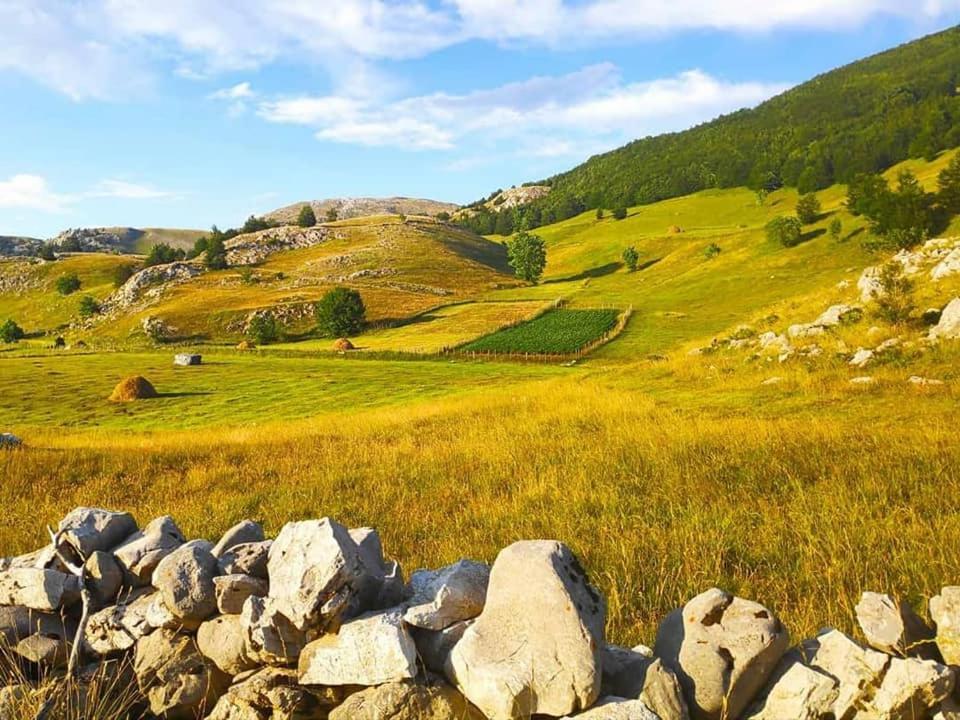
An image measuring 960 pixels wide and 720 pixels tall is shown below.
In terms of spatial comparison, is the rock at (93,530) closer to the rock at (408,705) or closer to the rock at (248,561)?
the rock at (248,561)

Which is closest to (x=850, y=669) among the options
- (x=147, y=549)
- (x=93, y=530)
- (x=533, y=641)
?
(x=533, y=641)

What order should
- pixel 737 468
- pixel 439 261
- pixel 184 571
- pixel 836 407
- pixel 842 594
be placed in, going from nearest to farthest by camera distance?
pixel 184 571, pixel 842 594, pixel 737 468, pixel 836 407, pixel 439 261

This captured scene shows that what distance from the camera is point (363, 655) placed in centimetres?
416

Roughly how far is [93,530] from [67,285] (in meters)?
194

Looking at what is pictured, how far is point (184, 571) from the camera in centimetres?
509

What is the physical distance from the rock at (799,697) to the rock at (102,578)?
553 centimetres

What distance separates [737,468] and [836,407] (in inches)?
310

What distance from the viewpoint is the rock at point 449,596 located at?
4301 millimetres

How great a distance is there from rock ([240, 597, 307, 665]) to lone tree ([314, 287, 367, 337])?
9605 cm

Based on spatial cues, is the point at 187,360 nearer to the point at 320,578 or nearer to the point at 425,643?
the point at 320,578

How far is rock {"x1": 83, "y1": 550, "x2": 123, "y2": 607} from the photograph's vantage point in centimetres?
563

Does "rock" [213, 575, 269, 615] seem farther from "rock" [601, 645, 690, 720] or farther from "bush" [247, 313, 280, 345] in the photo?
"bush" [247, 313, 280, 345]

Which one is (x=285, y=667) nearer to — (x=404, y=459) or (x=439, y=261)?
(x=404, y=459)

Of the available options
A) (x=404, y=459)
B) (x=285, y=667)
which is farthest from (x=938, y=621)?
(x=404, y=459)
